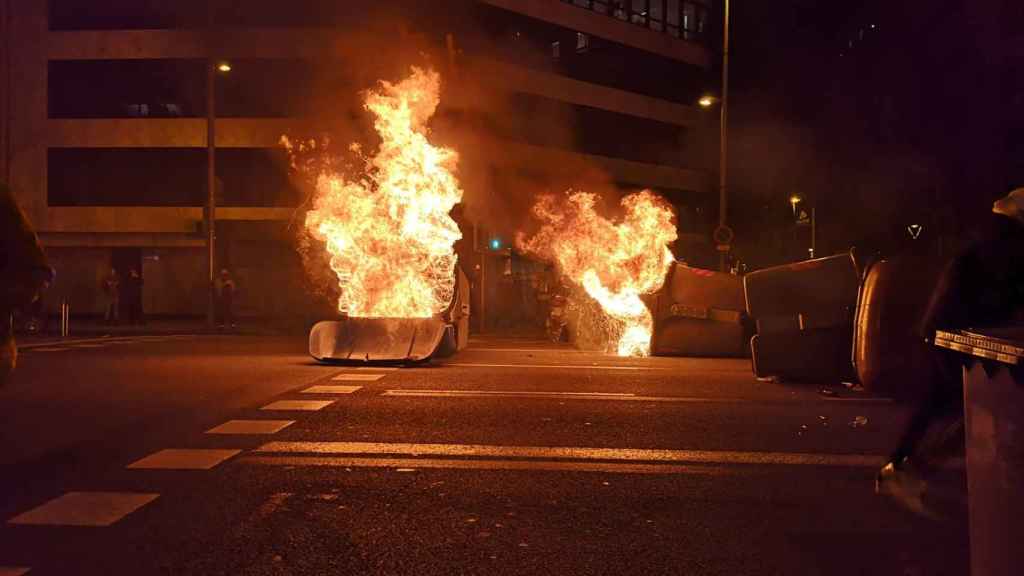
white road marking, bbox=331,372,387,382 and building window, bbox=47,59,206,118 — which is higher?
building window, bbox=47,59,206,118

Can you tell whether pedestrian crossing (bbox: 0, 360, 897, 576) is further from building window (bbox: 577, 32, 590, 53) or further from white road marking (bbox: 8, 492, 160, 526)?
building window (bbox: 577, 32, 590, 53)

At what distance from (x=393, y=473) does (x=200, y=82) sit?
28.7 m

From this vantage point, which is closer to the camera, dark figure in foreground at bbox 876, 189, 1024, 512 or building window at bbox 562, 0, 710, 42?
dark figure in foreground at bbox 876, 189, 1024, 512

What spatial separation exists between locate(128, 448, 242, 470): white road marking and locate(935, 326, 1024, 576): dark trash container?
4.90 m

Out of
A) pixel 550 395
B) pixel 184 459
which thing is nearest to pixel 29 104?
pixel 550 395

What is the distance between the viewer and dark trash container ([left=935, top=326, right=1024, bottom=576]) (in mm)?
2930

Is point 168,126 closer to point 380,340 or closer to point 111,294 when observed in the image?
point 111,294

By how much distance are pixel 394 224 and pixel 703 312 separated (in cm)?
562

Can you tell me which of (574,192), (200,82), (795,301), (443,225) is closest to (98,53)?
(200,82)

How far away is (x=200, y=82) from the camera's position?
3120 centimetres

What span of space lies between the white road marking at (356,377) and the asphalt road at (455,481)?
39 centimetres

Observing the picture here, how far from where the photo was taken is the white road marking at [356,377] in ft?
37.3

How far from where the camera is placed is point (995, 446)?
3.07 m

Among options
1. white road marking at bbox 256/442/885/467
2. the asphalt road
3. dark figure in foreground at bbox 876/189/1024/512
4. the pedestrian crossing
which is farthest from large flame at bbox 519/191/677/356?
dark figure in foreground at bbox 876/189/1024/512
